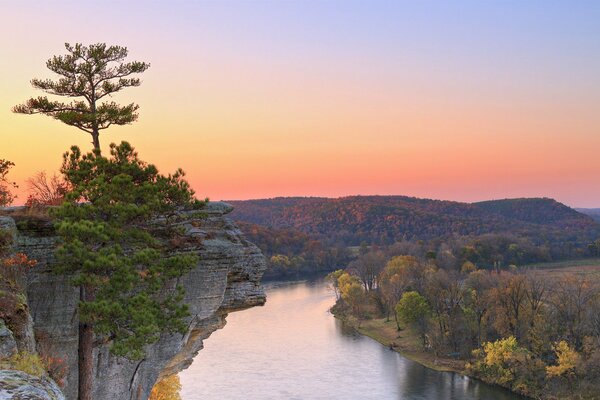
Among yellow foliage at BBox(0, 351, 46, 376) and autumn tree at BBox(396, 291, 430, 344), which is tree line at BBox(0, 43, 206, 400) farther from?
autumn tree at BBox(396, 291, 430, 344)

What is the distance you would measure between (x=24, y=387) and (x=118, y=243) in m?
8.73

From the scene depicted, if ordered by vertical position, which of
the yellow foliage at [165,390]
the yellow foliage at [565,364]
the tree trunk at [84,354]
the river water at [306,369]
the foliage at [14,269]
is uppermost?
the foliage at [14,269]

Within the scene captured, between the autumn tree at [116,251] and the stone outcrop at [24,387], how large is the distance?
246 inches

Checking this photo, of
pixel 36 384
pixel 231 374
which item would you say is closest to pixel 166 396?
pixel 36 384

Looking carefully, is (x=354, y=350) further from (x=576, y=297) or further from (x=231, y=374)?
(x=576, y=297)

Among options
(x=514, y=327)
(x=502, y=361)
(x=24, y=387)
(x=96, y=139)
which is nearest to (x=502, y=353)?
(x=502, y=361)

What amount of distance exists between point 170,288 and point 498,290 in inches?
1809

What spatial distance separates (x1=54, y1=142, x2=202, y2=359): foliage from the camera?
52.7ft

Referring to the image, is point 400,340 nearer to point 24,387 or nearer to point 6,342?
point 6,342

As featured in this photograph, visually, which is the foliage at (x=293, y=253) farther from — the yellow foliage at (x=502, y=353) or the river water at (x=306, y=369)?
the yellow foliage at (x=502, y=353)

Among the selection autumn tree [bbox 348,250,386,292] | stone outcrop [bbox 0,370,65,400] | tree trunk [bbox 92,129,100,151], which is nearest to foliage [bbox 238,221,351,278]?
autumn tree [bbox 348,250,386,292]

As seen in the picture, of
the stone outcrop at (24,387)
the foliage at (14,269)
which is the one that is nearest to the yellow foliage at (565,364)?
the foliage at (14,269)

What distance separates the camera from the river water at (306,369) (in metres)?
46.6

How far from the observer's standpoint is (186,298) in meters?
20.2
